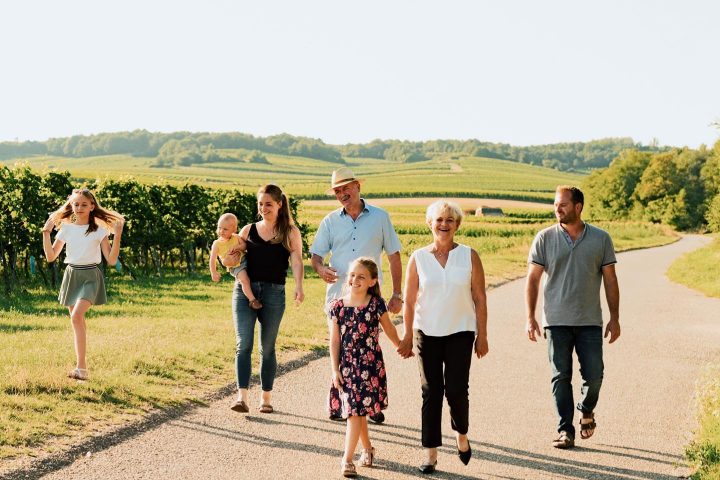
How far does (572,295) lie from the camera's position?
743 centimetres

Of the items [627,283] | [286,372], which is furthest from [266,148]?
[286,372]

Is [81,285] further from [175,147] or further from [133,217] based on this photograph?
[175,147]

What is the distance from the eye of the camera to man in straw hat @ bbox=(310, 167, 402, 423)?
7867mm

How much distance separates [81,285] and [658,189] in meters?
102

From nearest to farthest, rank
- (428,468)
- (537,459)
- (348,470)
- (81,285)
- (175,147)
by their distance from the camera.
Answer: (348,470) < (428,468) < (537,459) < (81,285) < (175,147)

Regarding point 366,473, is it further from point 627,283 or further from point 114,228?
point 627,283

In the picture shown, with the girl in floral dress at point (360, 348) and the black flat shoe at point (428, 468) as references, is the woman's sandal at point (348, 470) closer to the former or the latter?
the girl in floral dress at point (360, 348)

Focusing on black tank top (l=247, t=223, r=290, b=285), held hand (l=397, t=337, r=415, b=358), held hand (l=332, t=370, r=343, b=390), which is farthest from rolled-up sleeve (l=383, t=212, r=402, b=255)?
held hand (l=332, t=370, r=343, b=390)

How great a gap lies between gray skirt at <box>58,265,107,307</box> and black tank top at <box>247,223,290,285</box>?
6.17ft

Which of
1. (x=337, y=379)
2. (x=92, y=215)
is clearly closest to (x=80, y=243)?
(x=92, y=215)

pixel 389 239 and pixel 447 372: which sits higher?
pixel 389 239

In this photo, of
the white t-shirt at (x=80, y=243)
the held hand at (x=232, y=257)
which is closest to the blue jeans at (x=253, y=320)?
the held hand at (x=232, y=257)

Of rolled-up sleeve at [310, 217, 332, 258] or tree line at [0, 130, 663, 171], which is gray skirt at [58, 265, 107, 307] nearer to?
rolled-up sleeve at [310, 217, 332, 258]

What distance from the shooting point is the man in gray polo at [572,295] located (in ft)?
24.3
